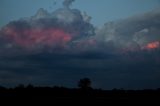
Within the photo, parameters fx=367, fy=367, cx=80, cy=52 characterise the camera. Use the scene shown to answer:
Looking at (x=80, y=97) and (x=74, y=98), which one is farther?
(x=80, y=97)

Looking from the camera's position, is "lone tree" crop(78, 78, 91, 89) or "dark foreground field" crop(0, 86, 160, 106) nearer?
"dark foreground field" crop(0, 86, 160, 106)

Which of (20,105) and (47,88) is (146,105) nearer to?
(20,105)

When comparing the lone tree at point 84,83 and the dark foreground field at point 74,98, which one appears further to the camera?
the lone tree at point 84,83

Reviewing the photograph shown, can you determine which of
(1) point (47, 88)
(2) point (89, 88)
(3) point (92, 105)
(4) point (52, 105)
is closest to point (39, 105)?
(4) point (52, 105)

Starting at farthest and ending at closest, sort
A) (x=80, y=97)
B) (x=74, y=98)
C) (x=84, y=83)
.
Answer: (x=84, y=83) → (x=80, y=97) → (x=74, y=98)

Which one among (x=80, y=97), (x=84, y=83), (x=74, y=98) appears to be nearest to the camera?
(x=74, y=98)

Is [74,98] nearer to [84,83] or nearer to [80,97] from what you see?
[80,97]

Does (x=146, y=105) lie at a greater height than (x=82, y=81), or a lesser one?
lesser

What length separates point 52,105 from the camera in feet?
206

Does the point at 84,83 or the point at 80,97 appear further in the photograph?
the point at 84,83

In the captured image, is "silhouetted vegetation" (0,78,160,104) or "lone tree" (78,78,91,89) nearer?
"silhouetted vegetation" (0,78,160,104)

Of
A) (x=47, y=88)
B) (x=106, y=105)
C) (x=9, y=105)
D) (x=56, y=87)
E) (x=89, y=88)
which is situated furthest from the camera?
(x=89, y=88)

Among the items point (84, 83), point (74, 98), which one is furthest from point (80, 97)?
point (84, 83)

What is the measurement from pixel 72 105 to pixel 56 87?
328ft
